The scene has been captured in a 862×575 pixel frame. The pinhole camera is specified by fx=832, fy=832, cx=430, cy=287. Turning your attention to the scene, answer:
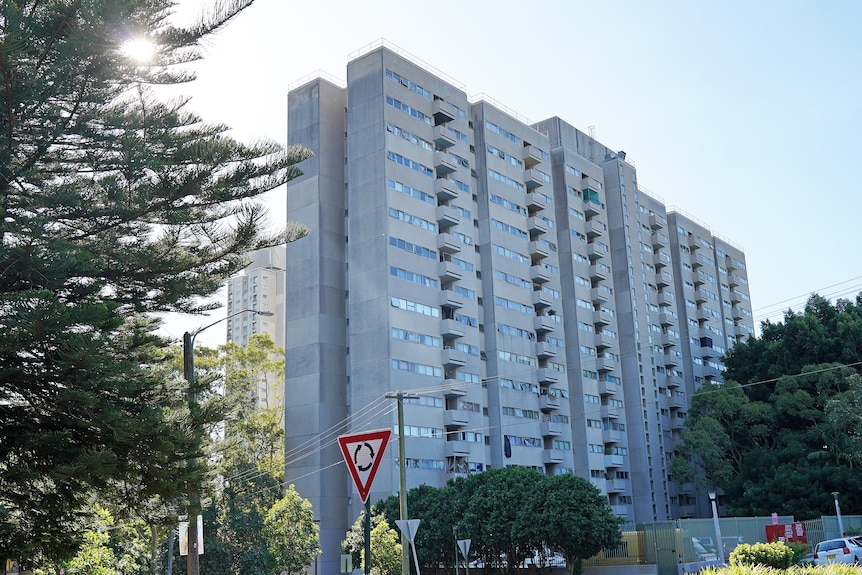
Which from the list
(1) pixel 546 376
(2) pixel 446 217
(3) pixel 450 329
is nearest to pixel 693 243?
(1) pixel 546 376

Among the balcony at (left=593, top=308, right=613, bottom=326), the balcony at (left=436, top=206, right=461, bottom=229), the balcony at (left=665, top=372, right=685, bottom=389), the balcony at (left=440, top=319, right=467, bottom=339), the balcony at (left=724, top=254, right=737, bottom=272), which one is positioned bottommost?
the balcony at (left=665, top=372, right=685, bottom=389)

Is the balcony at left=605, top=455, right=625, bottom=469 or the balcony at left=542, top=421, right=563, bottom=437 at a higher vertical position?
the balcony at left=542, top=421, right=563, bottom=437

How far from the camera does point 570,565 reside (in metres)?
43.6

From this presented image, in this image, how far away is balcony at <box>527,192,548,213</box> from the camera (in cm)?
7212

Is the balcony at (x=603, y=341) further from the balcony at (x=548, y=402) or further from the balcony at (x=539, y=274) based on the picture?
the balcony at (x=548, y=402)

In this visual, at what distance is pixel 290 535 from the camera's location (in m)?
41.5

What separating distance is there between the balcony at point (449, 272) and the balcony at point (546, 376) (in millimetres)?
11596

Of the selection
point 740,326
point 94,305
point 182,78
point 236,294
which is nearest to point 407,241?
point 182,78

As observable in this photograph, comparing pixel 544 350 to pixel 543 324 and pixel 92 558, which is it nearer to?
pixel 543 324

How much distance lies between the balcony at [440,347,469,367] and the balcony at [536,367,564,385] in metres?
10.1

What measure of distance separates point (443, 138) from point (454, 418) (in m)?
21.3

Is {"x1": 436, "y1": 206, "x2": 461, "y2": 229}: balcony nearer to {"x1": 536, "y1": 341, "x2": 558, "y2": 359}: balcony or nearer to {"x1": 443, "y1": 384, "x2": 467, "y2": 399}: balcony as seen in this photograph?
{"x1": 443, "y1": 384, "x2": 467, "y2": 399}: balcony

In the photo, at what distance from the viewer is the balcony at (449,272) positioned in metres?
60.7

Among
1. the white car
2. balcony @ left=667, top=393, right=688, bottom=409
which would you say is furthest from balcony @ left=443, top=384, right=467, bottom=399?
balcony @ left=667, top=393, right=688, bottom=409
